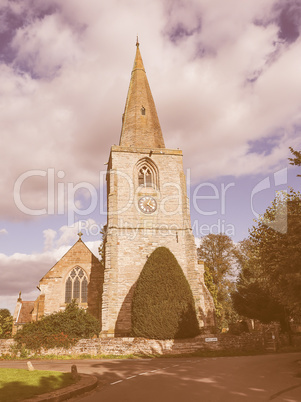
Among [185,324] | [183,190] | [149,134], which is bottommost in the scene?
[185,324]

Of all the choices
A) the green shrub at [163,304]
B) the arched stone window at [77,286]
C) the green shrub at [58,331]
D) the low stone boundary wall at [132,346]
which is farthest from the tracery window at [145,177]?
the low stone boundary wall at [132,346]

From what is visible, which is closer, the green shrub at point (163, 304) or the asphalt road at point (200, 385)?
the asphalt road at point (200, 385)

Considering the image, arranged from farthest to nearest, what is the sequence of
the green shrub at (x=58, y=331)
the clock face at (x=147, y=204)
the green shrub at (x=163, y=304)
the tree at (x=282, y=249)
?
the clock face at (x=147, y=204) < the green shrub at (x=163, y=304) < the green shrub at (x=58, y=331) < the tree at (x=282, y=249)

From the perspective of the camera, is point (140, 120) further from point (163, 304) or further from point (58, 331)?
point (58, 331)

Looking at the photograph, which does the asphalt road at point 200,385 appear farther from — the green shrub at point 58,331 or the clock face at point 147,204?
the clock face at point 147,204

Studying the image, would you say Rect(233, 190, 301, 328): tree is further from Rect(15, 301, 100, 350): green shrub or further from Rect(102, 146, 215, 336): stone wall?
Rect(15, 301, 100, 350): green shrub

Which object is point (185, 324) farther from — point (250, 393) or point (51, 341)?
point (250, 393)

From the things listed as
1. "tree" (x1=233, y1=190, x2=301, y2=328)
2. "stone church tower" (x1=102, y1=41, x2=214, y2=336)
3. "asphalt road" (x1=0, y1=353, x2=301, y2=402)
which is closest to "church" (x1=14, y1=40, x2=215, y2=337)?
"stone church tower" (x1=102, y1=41, x2=214, y2=336)

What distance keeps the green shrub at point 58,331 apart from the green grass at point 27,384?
370 inches

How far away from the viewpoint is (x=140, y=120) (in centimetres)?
3344

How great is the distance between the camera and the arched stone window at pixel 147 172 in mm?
30719

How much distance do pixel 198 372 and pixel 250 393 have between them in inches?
160

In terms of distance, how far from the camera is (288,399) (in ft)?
24.2

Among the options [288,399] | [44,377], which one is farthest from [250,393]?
[44,377]
